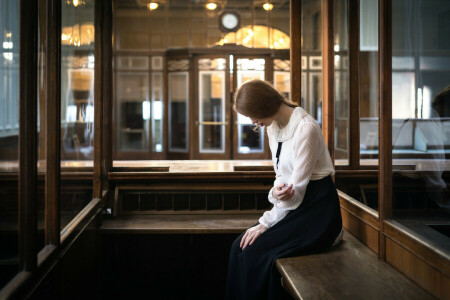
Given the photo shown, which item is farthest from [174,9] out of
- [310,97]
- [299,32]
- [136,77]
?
[299,32]

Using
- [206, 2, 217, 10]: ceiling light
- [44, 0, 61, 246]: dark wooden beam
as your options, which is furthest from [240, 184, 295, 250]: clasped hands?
[206, 2, 217, 10]: ceiling light

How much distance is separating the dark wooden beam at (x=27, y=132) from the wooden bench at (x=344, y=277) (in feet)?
2.84

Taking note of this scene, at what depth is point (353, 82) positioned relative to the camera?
9.32 feet

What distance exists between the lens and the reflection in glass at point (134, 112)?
9070mm

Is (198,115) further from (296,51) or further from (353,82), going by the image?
(353,82)

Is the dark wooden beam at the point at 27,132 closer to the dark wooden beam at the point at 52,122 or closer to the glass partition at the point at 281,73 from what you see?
the dark wooden beam at the point at 52,122

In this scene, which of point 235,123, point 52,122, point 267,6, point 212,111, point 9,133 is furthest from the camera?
point 212,111

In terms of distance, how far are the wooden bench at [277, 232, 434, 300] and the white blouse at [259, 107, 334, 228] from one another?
23 centimetres

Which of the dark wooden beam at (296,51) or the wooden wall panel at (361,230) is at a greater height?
the dark wooden beam at (296,51)

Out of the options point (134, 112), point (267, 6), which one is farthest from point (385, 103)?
point (134, 112)

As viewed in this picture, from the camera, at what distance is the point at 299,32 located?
2949 millimetres

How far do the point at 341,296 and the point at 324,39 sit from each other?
5.63 feet

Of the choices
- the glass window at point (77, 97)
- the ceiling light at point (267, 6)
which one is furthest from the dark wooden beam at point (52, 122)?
the ceiling light at point (267, 6)

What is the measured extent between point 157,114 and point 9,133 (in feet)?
25.8
